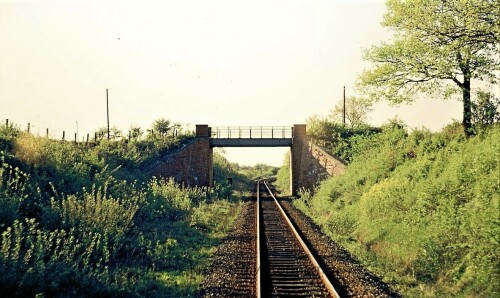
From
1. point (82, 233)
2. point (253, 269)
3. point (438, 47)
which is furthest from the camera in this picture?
point (438, 47)

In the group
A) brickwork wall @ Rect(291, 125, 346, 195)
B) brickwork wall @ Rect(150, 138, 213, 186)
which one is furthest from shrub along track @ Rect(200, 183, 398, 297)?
brickwork wall @ Rect(150, 138, 213, 186)

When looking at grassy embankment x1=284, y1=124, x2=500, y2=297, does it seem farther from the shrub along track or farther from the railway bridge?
the railway bridge

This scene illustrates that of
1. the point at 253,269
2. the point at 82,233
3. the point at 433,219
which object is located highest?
the point at 433,219

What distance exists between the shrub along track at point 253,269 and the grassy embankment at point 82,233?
476 mm

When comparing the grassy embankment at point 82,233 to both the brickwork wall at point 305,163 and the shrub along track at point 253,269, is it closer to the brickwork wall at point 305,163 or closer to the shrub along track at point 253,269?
the shrub along track at point 253,269

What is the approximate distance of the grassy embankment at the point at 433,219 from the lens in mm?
9539

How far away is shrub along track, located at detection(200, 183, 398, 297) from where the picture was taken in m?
9.77

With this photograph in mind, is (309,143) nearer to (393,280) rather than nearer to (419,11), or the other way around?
(419,11)

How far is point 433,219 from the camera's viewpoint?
12102mm

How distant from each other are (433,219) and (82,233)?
9022 mm

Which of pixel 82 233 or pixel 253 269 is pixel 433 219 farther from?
pixel 82 233

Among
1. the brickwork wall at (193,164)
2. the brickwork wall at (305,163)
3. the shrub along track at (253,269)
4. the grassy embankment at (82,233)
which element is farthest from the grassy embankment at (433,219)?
the brickwork wall at (193,164)

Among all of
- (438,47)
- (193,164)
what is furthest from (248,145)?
(438,47)

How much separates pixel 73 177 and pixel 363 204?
10.4 meters
